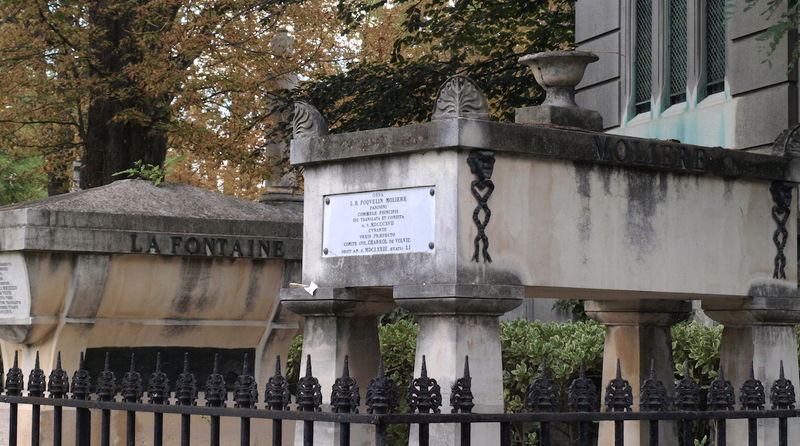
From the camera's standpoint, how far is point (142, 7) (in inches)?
729

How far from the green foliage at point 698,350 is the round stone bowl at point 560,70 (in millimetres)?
3187

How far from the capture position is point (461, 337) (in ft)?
20.3

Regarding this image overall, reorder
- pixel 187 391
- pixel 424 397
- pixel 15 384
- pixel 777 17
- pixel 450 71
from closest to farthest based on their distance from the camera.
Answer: pixel 424 397
pixel 187 391
pixel 15 384
pixel 777 17
pixel 450 71

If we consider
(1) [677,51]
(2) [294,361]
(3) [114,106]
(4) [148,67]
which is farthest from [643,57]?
(3) [114,106]

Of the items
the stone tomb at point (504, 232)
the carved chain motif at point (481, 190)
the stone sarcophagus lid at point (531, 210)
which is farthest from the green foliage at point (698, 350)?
the carved chain motif at point (481, 190)

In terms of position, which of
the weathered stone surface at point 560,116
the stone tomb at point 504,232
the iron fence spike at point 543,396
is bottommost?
the iron fence spike at point 543,396

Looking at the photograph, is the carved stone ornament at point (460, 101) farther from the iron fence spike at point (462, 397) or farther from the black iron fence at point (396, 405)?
the iron fence spike at point (462, 397)

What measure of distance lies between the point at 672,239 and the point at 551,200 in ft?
2.97

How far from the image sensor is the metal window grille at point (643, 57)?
11.9 m

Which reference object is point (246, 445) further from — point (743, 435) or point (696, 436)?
point (696, 436)

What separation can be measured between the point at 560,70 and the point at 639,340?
192cm

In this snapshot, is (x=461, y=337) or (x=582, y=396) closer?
(x=582, y=396)

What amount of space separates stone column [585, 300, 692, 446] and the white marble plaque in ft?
12.1

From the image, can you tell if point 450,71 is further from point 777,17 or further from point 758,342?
point 758,342
